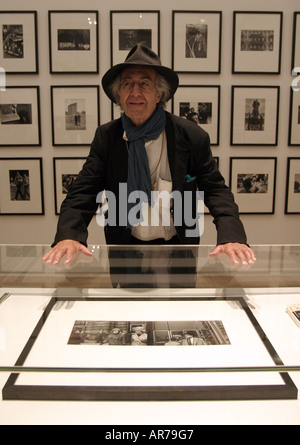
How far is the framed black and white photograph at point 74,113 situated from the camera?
12.7 feet

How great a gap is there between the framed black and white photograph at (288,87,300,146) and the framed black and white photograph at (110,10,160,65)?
4.56 ft

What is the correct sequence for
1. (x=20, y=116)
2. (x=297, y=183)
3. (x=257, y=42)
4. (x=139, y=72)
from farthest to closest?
(x=297, y=183), (x=20, y=116), (x=257, y=42), (x=139, y=72)

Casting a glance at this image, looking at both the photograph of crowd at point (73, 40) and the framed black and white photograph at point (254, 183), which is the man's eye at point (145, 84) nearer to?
the photograph of crowd at point (73, 40)

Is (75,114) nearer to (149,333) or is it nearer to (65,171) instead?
(65,171)

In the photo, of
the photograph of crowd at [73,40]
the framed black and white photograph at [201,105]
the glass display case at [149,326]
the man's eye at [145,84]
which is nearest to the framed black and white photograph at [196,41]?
the framed black and white photograph at [201,105]

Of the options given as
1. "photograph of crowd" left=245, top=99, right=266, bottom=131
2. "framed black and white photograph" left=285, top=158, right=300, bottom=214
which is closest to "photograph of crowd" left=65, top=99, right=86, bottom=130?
"photograph of crowd" left=245, top=99, right=266, bottom=131

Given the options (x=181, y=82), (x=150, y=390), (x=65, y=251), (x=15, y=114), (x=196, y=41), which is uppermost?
(x=196, y=41)

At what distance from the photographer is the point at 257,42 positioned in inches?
151

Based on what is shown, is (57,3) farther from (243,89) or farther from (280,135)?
(280,135)

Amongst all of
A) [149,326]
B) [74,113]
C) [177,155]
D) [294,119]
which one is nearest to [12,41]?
[74,113]

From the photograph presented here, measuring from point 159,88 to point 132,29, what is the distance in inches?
72.9

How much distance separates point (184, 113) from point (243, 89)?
597 millimetres

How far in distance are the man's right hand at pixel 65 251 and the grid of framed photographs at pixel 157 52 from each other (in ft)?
7.56

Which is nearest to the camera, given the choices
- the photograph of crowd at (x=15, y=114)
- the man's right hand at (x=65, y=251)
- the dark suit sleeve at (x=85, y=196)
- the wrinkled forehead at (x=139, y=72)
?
the man's right hand at (x=65, y=251)
